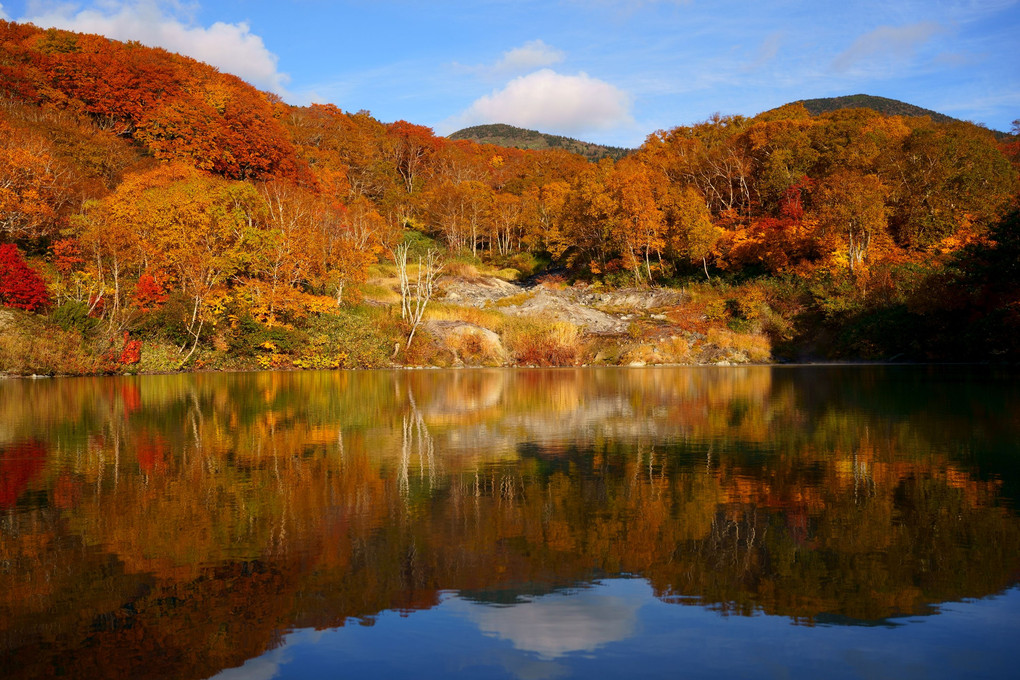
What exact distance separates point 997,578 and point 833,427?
7.43 metres

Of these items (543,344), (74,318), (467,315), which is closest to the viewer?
(74,318)

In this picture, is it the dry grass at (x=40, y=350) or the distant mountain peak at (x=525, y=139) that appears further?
the distant mountain peak at (x=525, y=139)

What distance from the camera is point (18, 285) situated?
2619 cm

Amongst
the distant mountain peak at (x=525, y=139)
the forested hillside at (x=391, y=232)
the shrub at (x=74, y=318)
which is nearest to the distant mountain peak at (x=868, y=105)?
the distant mountain peak at (x=525, y=139)

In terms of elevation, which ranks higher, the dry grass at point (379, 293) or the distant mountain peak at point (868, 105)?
the distant mountain peak at point (868, 105)

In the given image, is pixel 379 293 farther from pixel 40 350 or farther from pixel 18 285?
pixel 40 350

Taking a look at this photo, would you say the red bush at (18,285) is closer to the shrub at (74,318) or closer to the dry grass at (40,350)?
the shrub at (74,318)

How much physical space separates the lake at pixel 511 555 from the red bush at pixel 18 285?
60.4 feet

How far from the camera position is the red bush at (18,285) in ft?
85.8

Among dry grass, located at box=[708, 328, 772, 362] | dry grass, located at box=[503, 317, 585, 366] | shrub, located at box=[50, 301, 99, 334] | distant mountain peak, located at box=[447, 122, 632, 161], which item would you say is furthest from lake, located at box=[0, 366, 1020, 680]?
distant mountain peak, located at box=[447, 122, 632, 161]

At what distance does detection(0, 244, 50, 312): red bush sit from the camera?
2615 centimetres

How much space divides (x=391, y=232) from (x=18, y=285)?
32.4 meters

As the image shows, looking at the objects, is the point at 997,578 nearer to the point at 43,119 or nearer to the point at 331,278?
the point at 331,278

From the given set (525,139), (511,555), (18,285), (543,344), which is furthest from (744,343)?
(525,139)
